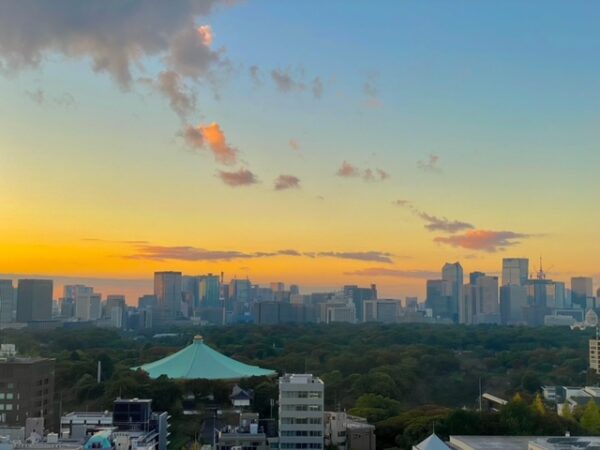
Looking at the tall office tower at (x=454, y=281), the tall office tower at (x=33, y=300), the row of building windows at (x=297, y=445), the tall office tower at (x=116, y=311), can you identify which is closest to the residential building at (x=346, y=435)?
the row of building windows at (x=297, y=445)

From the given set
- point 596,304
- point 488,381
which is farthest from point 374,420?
point 596,304

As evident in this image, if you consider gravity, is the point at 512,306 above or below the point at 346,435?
above

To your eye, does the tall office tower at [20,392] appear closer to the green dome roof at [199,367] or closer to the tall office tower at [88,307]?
the green dome roof at [199,367]

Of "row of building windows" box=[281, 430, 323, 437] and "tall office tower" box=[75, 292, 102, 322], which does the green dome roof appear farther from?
"tall office tower" box=[75, 292, 102, 322]

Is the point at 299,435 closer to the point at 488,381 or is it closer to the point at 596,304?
the point at 488,381

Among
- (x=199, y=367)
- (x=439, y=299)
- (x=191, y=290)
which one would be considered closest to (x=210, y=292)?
(x=191, y=290)

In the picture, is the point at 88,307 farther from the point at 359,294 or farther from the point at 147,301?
the point at 359,294

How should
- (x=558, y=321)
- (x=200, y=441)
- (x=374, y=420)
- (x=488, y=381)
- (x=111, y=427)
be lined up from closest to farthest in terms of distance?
(x=111, y=427), (x=200, y=441), (x=374, y=420), (x=488, y=381), (x=558, y=321)

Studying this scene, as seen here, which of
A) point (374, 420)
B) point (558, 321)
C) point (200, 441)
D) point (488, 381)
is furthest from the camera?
point (558, 321)
